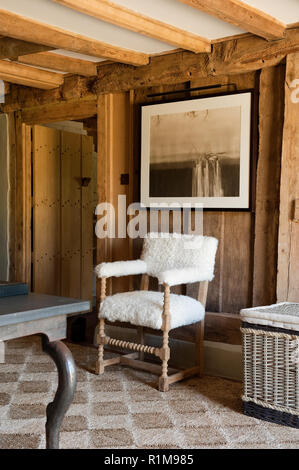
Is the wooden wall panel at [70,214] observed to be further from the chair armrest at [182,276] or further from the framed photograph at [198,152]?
the chair armrest at [182,276]

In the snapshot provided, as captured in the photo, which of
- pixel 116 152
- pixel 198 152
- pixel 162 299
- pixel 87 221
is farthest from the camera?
pixel 87 221

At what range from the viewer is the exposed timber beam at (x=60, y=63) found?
3748 mm

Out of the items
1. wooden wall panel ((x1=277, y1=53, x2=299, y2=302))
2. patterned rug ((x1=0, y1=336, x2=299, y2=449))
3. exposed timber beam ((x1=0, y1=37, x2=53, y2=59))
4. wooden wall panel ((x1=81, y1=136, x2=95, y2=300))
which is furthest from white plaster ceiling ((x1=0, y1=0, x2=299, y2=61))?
patterned rug ((x1=0, y1=336, x2=299, y2=449))

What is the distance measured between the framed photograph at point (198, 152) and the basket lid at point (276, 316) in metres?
0.87

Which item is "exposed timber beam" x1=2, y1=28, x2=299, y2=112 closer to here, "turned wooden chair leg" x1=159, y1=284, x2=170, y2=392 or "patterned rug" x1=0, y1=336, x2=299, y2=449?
"turned wooden chair leg" x1=159, y1=284, x2=170, y2=392

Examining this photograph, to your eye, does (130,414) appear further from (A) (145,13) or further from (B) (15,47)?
(B) (15,47)

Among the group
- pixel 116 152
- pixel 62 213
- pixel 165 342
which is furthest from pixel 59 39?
pixel 62 213

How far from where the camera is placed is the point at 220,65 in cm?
352

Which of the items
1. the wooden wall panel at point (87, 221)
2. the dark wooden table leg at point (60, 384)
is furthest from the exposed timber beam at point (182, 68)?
the dark wooden table leg at point (60, 384)

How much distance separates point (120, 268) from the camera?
3.56 metres

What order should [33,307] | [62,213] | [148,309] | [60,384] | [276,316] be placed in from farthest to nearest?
1. [62,213]
2. [148,309]
3. [276,316]
4. [60,384]
5. [33,307]

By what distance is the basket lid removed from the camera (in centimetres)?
266

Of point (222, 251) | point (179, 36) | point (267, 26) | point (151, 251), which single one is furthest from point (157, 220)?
point (267, 26)

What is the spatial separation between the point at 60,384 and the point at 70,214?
3.40 m
